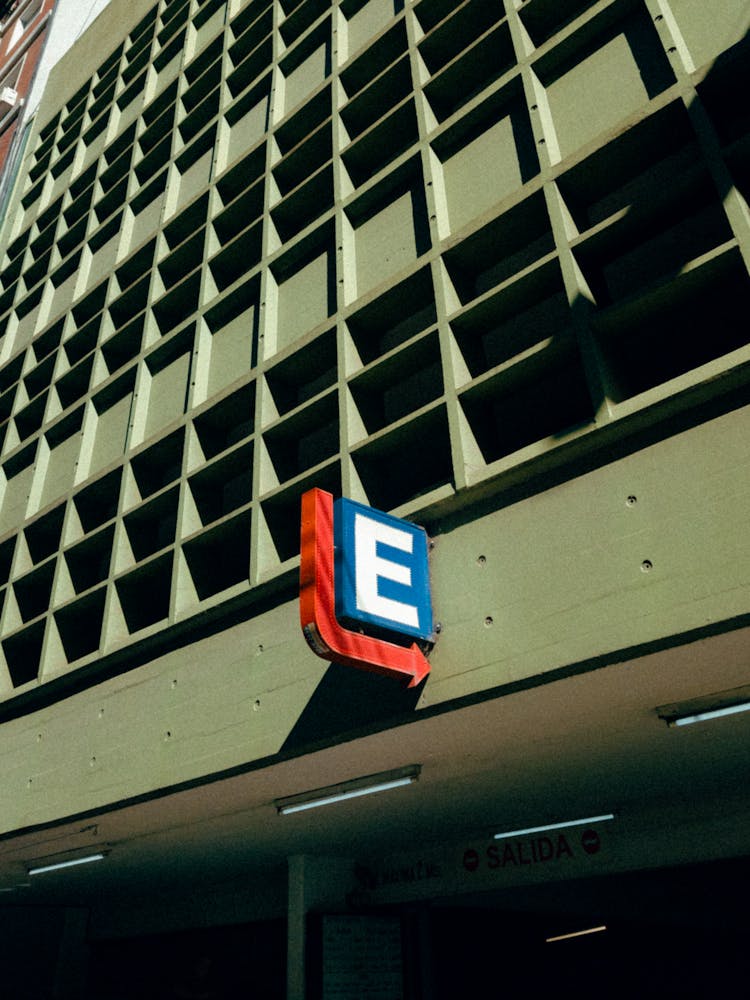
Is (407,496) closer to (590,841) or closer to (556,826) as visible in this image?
(556,826)

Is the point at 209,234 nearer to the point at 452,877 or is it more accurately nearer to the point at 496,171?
the point at 496,171

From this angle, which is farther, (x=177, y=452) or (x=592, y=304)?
(x=177, y=452)

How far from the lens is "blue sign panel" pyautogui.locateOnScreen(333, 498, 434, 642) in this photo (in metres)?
5.58

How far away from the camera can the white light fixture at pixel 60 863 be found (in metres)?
10.1

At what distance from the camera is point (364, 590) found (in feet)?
18.5

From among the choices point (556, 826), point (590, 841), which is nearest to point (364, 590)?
point (556, 826)

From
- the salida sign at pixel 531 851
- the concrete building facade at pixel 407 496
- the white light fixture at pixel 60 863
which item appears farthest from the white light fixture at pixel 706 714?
the white light fixture at pixel 60 863

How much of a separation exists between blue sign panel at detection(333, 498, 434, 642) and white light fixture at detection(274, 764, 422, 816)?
1.88 m

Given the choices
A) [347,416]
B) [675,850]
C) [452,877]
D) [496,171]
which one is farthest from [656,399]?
[452,877]

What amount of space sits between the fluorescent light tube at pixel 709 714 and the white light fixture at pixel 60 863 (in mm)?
7868

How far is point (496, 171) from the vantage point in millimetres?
8266

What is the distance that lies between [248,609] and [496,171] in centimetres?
555

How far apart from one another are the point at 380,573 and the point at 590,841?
16.0 ft

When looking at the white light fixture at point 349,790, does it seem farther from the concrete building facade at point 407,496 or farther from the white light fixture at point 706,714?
the white light fixture at point 706,714
